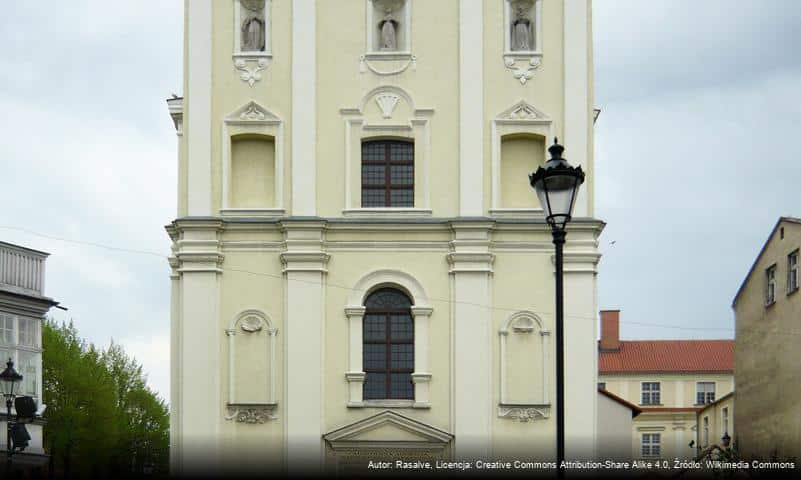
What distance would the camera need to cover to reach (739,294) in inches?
2269

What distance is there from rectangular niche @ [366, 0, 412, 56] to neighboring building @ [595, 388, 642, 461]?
11.3m

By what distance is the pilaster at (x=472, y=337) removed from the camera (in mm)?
34219

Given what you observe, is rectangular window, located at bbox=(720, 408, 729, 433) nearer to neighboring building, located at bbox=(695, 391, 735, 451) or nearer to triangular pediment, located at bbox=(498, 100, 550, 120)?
neighboring building, located at bbox=(695, 391, 735, 451)

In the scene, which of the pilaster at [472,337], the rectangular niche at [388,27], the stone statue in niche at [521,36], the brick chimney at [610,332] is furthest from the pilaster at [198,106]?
the brick chimney at [610,332]

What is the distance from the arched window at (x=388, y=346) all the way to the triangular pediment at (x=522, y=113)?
5325 millimetres

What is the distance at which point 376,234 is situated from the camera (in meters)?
35.2

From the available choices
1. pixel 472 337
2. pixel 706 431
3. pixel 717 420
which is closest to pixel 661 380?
pixel 706 431

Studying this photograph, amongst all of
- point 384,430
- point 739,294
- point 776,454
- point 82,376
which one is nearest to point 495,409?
point 384,430

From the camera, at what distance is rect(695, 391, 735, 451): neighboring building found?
67.2 meters

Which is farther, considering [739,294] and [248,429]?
[739,294]

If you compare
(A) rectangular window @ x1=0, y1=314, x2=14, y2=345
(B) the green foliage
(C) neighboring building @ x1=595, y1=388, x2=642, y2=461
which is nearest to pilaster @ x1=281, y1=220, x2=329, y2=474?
(C) neighboring building @ x1=595, y1=388, x2=642, y2=461

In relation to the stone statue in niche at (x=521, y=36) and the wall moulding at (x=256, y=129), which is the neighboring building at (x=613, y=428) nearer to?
the stone statue in niche at (x=521, y=36)

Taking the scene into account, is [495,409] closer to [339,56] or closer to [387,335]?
[387,335]

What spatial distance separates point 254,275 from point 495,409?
6.96m
